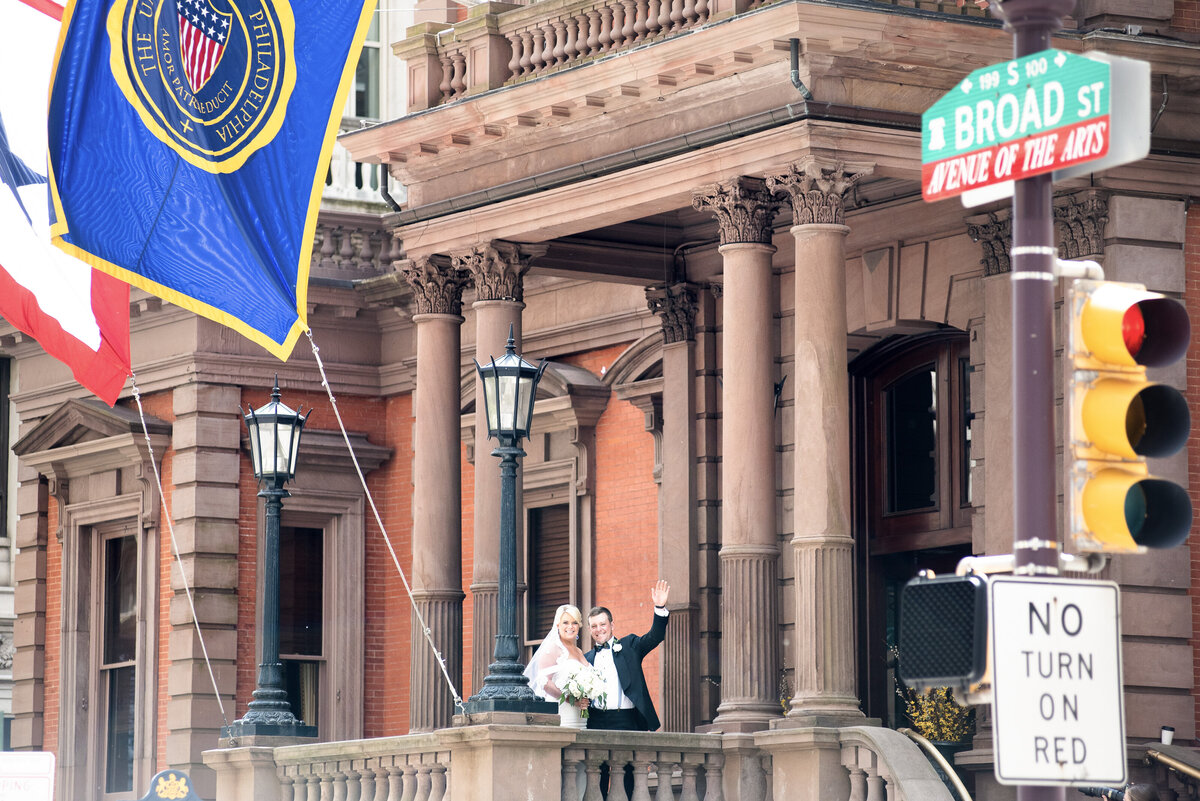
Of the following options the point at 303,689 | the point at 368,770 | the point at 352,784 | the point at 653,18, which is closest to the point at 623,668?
the point at 368,770

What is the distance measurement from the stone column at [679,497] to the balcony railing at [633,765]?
4.09 m

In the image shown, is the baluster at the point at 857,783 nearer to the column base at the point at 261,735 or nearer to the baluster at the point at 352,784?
the baluster at the point at 352,784

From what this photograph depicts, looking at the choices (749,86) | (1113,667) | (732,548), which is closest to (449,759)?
(732,548)

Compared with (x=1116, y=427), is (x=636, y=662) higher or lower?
lower

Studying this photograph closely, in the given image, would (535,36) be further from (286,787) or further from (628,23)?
(286,787)

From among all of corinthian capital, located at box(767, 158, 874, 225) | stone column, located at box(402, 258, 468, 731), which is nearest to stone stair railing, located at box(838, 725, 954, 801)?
corinthian capital, located at box(767, 158, 874, 225)

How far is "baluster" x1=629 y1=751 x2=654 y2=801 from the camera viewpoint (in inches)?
647

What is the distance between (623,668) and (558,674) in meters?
0.84

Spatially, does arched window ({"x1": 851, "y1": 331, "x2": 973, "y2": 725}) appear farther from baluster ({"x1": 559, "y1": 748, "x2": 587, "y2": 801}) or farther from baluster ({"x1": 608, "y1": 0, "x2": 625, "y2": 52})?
baluster ({"x1": 559, "y1": 748, "x2": 587, "y2": 801})

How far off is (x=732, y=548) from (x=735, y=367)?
1387 millimetres

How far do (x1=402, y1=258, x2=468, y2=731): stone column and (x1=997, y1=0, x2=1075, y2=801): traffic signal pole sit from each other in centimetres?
1252

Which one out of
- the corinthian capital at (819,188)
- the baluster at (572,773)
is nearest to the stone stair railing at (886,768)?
the baluster at (572,773)

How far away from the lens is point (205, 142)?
1791cm

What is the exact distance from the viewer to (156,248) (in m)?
18.1
